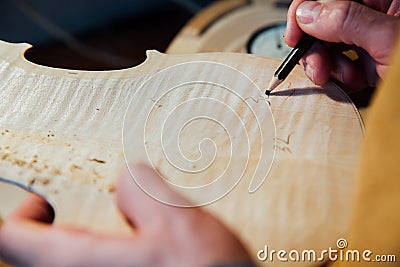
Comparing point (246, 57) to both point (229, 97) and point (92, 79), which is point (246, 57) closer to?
point (229, 97)

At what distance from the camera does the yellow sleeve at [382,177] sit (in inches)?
14.8

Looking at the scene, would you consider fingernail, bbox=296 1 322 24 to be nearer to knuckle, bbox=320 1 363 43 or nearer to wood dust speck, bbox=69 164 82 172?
knuckle, bbox=320 1 363 43

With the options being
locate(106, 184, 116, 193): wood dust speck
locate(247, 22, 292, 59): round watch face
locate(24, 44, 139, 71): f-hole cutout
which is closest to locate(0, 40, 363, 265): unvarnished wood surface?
locate(106, 184, 116, 193): wood dust speck

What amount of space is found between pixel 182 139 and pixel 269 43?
0.50 meters

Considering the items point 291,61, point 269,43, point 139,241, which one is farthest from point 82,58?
point 139,241

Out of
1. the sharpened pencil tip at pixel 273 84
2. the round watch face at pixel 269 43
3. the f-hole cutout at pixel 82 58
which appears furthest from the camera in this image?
the f-hole cutout at pixel 82 58

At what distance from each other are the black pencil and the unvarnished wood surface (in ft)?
0.04

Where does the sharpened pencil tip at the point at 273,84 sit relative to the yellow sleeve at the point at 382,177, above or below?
below

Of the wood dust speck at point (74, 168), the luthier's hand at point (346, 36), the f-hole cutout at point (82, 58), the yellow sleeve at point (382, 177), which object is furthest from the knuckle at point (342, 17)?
the f-hole cutout at point (82, 58)

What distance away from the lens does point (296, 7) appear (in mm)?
713

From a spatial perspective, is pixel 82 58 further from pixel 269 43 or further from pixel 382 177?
pixel 382 177

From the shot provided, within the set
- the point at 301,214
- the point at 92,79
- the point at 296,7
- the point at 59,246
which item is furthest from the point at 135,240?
the point at 296,7

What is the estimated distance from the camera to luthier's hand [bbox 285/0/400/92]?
Answer: 2.00 feet

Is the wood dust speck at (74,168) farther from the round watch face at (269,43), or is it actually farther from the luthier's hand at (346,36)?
the round watch face at (269,43)
